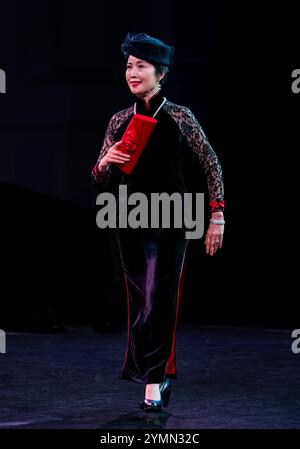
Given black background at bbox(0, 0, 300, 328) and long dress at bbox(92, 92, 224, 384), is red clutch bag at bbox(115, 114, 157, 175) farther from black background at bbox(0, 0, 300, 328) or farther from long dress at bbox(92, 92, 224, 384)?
black background at bbox(0, 0, 300, 328)

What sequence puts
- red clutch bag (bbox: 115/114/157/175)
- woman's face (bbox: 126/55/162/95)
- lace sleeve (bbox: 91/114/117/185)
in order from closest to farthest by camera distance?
red clutch bag (bbox: 115/114/157/175)
woman's face (bbox: 126/55/162/95)
lace sleeve (bbox: 91/114/117/185)

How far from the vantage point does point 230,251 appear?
335 inches

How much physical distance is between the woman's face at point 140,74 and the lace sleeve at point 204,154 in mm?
201

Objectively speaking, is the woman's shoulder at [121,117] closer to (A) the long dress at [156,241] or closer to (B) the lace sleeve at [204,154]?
(A) the long dress at [156,241]

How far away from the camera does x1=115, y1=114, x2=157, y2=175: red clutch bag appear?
444 cm

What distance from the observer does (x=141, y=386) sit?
5496 millimetres

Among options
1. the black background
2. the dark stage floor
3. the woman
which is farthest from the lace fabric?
the black background

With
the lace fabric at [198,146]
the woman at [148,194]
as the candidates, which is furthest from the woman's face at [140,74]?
the lace fabric at [198,146]

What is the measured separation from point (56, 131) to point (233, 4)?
1791 millimetres

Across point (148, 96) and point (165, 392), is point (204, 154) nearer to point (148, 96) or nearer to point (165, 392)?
point (148, 96)

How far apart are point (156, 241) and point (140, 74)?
0.68 meters
